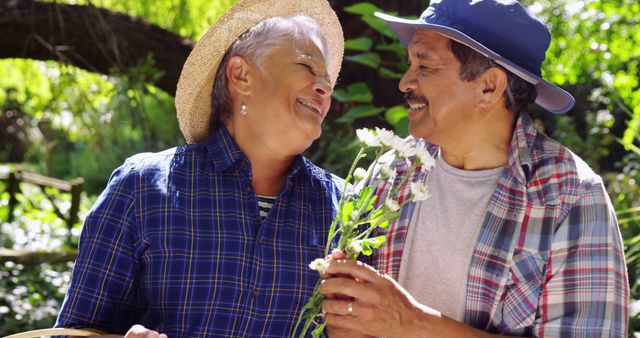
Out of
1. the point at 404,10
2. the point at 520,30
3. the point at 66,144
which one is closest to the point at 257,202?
the point at 520,30

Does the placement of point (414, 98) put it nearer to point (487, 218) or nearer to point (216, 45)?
point (487, 218)

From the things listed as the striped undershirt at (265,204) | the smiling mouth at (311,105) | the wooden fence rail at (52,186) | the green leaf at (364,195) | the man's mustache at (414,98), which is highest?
the man's mustache at (414,98)

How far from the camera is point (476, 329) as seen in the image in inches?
76.4

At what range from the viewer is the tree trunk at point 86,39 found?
4750 mm

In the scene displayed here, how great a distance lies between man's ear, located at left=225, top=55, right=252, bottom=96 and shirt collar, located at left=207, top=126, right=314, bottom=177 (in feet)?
0.37

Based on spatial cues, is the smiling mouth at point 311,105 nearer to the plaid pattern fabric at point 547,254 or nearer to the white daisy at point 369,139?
the white daisy at point 369,139

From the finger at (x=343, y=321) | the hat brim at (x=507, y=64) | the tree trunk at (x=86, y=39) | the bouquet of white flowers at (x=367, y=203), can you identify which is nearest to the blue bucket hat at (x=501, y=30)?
the hat brim at (x=507, y=64)

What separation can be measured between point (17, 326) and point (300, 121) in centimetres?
301

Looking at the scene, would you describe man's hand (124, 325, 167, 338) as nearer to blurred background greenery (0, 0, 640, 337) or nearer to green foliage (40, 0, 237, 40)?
blurred background greenery (0, 0, 640, 337)

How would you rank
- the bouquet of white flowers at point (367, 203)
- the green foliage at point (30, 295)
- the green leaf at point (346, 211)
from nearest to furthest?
the bouquet of white flowers at point (367, 203) → the green leaf at point (346, 211) → the green foliage at point (30, 295)

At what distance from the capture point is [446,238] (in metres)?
2.08

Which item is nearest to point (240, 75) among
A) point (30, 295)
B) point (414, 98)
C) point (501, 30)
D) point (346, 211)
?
point (414, 98)

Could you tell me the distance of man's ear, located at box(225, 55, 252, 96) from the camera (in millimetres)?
2191

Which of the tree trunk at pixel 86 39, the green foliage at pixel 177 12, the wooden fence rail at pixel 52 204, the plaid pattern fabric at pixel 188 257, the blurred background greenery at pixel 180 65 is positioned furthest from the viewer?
the green foliage at pixel 177 12
